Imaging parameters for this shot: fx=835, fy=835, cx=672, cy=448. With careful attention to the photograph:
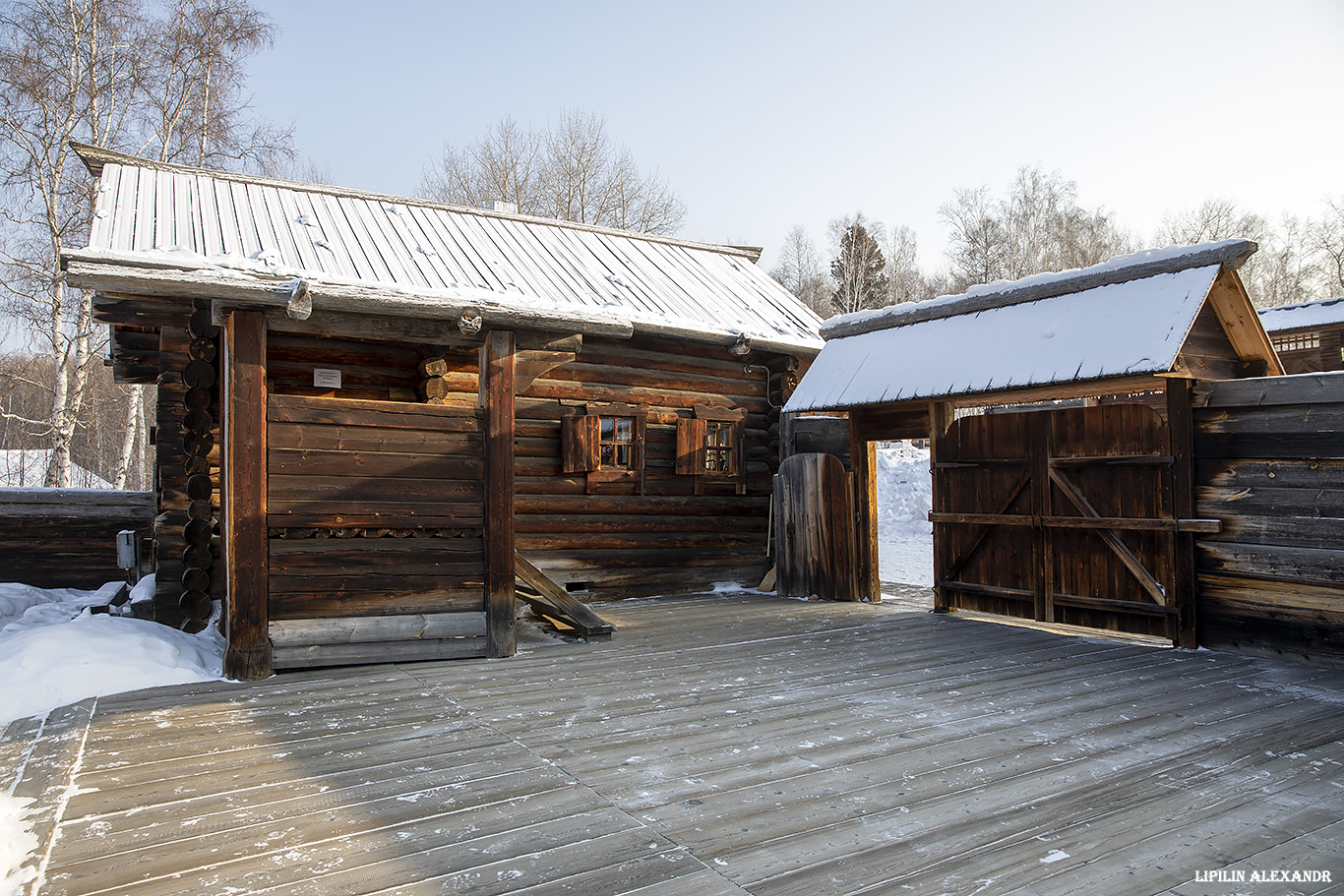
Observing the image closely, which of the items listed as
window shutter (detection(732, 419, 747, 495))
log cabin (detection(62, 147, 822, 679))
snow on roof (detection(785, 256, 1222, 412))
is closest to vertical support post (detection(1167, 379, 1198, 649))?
snow on roof (detection(785, 256, 1222, 412))

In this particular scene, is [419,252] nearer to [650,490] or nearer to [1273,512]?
[650,490]

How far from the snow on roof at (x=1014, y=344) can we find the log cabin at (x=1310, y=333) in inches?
570

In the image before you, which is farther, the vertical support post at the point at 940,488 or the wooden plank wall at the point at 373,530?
the vertical support post at the point at 940,488

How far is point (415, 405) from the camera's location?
22.2ft

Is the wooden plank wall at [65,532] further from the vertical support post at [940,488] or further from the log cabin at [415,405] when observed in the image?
the vertical support post at [940,488]

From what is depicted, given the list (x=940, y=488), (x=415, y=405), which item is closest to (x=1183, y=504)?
(x=940, y=488)

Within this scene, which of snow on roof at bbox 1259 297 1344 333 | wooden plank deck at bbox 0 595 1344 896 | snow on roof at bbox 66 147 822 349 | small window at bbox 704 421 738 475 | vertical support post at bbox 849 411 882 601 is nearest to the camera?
wooden plank deck at bbox 0 595 1344 896

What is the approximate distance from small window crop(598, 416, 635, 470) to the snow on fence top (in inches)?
83.1

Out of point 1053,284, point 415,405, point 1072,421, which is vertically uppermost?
point 1053,284

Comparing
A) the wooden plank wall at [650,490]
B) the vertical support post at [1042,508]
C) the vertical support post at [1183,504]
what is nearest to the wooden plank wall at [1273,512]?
the vertical support post at [1183,504]

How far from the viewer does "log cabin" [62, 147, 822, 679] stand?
6312mm

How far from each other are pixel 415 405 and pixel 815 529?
557 cm

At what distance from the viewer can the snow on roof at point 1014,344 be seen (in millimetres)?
6840

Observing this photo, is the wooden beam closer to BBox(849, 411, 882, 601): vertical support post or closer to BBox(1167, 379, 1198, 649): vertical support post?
BBox(849, 411, 882, 601): vertical support post
